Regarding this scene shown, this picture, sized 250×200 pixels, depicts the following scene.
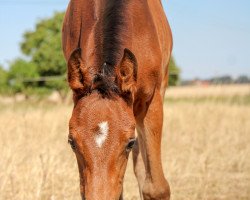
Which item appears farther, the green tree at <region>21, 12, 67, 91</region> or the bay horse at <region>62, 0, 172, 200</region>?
the green tree at <region>21, 12, 67, 91</region>

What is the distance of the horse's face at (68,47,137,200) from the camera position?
3176mm

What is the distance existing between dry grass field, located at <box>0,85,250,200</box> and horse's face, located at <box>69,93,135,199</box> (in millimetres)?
1566

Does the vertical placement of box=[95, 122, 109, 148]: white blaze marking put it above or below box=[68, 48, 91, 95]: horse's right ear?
below

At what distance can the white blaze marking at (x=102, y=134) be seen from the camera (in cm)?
320

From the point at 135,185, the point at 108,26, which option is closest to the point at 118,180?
the point at 108,26

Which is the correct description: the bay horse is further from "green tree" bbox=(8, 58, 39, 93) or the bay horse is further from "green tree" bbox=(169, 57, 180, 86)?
"green tree" bbox=(169, 57, 180, 86)

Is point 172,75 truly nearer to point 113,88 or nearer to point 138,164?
point 138,164

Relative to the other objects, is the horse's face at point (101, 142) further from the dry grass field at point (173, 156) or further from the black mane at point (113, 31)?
the dry grass field at point (173, 156)

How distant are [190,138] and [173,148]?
650 millimetres

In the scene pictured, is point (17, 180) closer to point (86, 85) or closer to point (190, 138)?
point (86, 85)

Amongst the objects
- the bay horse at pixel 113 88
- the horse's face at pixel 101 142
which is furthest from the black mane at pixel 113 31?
the horse's face at pixel 101 142

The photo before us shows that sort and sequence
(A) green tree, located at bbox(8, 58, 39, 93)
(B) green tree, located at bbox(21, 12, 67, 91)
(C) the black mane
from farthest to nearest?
(B) green tree, located at bbox(21, 12, 67, 91), (A) green tree, located at bbox(8, 58, 39, 93), (C) the black mane

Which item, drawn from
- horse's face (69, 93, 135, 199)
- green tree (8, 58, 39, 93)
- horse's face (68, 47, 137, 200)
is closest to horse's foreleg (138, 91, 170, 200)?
horse's face (68, 47, 137, 200)

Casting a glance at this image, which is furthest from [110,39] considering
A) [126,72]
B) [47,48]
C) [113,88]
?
[47,48]
